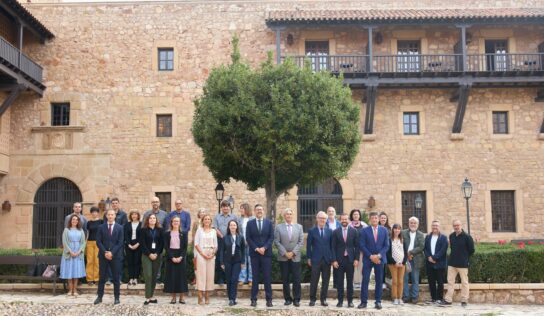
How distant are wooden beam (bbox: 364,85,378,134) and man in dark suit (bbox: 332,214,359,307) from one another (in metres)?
10.1

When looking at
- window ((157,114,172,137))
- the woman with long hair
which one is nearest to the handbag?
the woman with long hair

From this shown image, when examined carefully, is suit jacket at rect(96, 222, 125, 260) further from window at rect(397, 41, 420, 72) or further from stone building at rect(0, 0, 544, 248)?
window at rect(397, 41, 420, 72)

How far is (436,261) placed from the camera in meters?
10.3

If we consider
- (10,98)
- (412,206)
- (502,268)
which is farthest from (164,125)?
(502,268)

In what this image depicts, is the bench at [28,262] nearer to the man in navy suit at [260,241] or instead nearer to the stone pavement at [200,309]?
the stone pavement at [200,309]

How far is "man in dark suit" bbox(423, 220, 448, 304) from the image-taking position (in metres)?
10.3

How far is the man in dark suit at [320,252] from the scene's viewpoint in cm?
987

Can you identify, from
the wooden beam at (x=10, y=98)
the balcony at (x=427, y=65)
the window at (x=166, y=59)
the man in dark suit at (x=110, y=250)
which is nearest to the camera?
the man in dark suit at (x=110, y=250)

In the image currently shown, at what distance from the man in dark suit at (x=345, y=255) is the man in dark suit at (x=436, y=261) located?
151cm

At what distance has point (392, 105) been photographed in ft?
66.3

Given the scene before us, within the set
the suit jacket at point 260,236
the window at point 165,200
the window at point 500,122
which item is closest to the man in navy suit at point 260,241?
the suit jacket at point 260,236

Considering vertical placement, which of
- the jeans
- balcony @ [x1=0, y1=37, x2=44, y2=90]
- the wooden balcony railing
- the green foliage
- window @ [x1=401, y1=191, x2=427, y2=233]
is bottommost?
the jeans

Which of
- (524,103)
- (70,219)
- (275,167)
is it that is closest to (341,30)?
(524,103)

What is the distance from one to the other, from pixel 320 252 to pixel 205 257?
2.04 m
